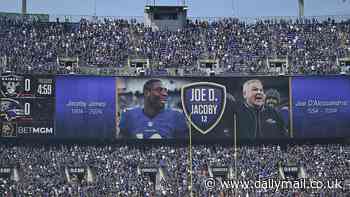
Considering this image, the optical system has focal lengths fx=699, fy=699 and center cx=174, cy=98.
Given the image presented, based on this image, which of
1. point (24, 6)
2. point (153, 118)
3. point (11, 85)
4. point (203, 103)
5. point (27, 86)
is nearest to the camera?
point (11, 85)

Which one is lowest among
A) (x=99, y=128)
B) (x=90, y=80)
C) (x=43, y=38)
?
(x=99, y=128)

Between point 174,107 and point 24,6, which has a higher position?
point 24,6

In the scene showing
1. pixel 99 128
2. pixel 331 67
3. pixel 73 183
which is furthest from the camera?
pixel 331 67

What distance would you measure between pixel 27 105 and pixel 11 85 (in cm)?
172

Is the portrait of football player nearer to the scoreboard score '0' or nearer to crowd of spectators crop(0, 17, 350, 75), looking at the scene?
crowd of spectators crop(0, 17, 350, 75)

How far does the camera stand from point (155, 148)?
48.9 metres

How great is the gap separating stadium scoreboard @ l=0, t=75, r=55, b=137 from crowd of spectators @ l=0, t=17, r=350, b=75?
157 centimetres

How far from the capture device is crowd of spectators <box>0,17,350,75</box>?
5047cm

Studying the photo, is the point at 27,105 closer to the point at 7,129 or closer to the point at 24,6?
the point at 7,129

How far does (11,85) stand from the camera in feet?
153

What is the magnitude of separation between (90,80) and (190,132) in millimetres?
7837

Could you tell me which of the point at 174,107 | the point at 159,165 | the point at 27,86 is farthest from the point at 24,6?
the point at 159,165

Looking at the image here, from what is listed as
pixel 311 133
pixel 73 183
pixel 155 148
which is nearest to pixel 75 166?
pixel 73 183

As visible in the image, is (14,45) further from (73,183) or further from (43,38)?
(73,183)
